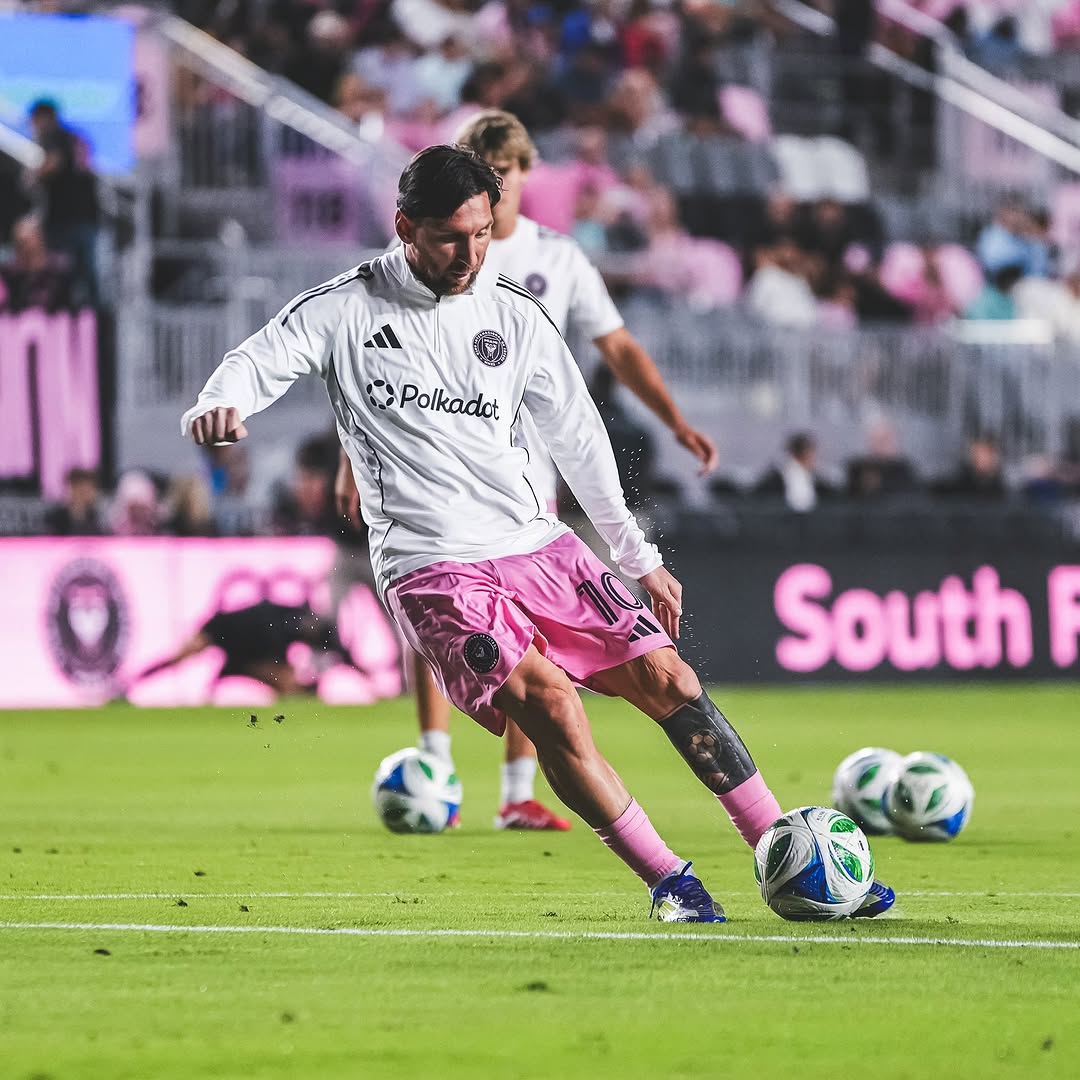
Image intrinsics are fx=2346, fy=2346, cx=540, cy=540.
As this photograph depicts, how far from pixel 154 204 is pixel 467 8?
4.66m

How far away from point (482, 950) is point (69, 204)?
44.2 ft

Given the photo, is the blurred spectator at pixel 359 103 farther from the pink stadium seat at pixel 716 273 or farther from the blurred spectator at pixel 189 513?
the blurred spectator at pixel 189 513

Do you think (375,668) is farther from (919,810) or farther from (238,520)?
(919,810)

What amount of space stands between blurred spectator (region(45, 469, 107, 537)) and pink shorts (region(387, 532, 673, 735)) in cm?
1044

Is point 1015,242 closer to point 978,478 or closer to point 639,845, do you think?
point 978,478

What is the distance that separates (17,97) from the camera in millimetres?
19906

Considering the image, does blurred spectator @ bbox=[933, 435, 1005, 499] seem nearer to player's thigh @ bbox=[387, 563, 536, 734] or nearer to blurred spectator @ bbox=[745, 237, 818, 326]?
blurred spectator @ bbox=[745, 237, 818, 326]

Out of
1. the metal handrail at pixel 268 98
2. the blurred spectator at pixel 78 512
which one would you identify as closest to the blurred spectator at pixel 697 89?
the metal handrail at pixel 268 98

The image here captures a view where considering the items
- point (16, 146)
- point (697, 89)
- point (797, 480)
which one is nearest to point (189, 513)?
point (16, 146)

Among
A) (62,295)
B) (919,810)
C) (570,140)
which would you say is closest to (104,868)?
(919,810)

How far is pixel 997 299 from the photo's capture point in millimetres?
22156

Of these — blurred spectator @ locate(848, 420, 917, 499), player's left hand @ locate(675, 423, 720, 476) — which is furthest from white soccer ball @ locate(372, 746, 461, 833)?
blurred spectator @ locate(848, 420, 917, 499)

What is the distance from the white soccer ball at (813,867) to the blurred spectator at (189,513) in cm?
1101

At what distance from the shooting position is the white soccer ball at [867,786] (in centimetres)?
891
